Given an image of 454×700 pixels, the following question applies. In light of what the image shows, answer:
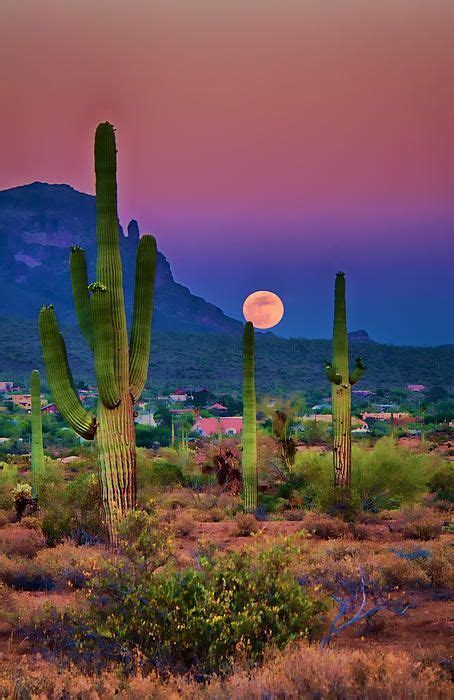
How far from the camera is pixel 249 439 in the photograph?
19703 mm

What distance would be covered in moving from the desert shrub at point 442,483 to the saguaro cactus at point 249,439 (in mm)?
6846

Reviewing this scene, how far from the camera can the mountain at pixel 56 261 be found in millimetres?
138250

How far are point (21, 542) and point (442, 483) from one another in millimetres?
14898

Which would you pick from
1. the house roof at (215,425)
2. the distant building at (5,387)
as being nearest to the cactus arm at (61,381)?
the house roof at (215,425)

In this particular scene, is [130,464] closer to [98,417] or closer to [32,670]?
[98,417]

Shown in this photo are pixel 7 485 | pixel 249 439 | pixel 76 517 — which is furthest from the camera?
pixel 7 485

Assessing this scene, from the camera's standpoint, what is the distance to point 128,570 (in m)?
7.93

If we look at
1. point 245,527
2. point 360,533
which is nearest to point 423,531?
point 360,533

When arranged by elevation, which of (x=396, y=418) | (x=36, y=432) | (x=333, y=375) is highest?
(x=333, y=375)

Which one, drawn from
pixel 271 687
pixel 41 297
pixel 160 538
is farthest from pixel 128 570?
pixel 41 297

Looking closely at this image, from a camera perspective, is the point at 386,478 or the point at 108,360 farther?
the point at 386,478

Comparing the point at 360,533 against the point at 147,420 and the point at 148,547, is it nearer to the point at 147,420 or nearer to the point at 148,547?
the point at 148,547

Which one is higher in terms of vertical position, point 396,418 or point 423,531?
point 423,531

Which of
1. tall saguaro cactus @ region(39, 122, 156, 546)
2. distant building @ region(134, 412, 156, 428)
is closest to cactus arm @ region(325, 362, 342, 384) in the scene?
tall saguaro cactus @ region(39, 122, 156, 546)
